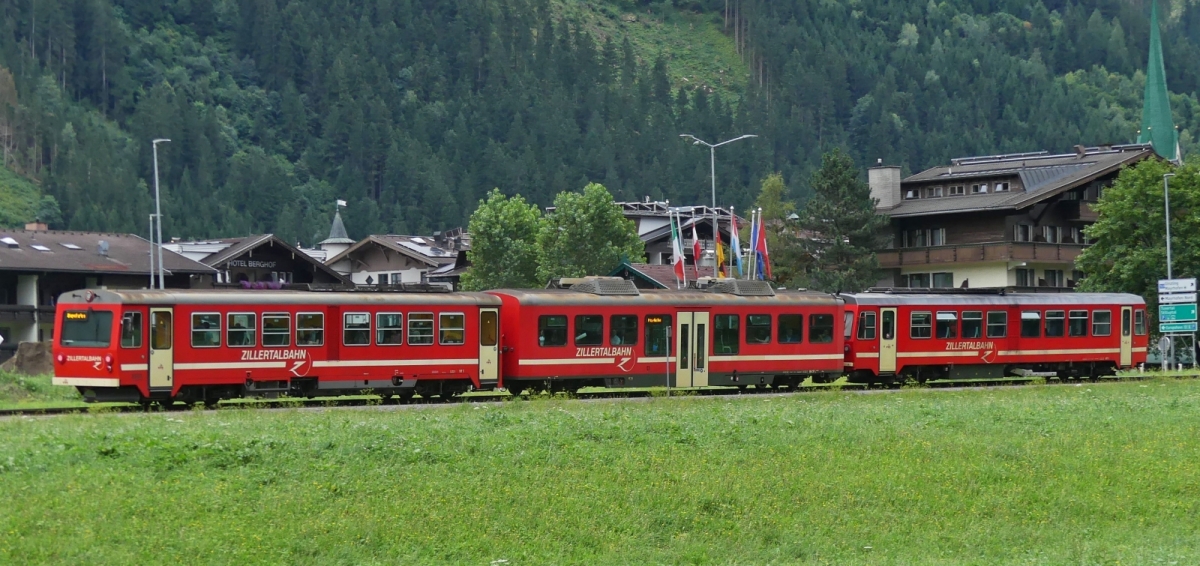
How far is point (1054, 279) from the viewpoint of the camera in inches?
3533

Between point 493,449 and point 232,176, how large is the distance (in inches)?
6274

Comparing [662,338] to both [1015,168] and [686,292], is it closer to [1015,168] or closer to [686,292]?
[686,292]

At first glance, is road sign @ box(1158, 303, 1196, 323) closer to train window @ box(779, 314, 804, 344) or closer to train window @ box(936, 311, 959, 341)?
train window @ box(936, 311, 959, 341)

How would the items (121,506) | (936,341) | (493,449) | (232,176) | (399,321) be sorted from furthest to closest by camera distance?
(232,176)
(936,341)
(399,321)
(493,449)
(121,506)

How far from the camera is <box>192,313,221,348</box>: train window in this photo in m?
34.4

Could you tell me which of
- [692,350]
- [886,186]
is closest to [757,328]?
[692,350]

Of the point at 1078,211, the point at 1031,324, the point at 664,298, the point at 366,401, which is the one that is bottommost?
the point at 366,401

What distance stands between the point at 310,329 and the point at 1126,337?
29.0 m

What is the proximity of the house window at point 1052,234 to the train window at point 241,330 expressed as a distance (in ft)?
204

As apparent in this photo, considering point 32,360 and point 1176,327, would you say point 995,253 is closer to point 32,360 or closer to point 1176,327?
point 1176,327

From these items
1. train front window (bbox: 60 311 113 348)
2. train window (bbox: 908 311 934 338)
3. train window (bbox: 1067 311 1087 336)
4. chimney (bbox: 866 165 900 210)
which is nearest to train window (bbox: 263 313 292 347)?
train front window (bbox: 60 311 113 348)

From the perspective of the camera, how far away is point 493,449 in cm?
2378

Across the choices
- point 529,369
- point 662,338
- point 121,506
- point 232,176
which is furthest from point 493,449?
point 232,176

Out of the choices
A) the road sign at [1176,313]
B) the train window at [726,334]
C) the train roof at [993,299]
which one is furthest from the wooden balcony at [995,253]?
the train window at [726,334]
